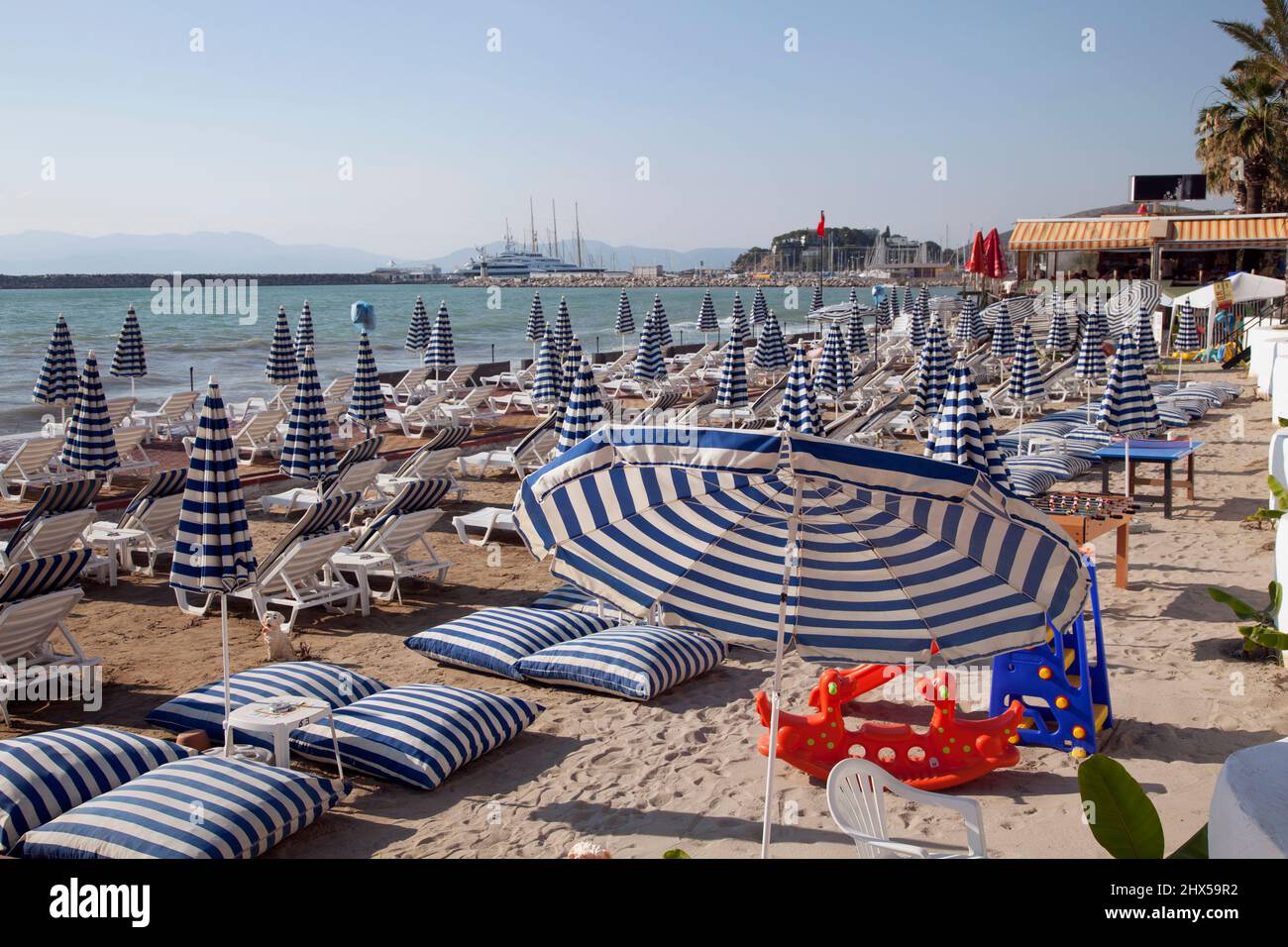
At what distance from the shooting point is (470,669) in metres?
6.91

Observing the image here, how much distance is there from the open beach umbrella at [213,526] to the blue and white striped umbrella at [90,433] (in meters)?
6.55

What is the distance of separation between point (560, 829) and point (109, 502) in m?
8.63

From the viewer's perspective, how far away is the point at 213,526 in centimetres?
592

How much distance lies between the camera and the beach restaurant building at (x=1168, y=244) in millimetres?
33688

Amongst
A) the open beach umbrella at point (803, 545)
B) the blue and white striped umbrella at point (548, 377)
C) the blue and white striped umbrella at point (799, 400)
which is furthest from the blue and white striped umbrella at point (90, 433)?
the open beach umbrella at point (803, 545)

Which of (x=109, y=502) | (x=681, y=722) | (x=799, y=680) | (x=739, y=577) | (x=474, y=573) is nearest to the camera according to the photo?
(x=739, y=577)

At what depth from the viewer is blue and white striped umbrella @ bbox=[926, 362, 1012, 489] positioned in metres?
6.57

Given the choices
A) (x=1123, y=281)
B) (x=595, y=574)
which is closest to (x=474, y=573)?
(x=595, y=574)

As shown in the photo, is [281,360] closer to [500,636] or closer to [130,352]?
[130,352]

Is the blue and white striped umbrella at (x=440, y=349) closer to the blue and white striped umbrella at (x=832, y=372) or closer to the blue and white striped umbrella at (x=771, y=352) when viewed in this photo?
the blue and white striped umbrella at (x=771, y=352)

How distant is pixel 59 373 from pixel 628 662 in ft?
38.8

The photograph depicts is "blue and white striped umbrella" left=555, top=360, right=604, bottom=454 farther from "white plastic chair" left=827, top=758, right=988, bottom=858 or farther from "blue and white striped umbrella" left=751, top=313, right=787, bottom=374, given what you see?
"blue and white striped umbrella" left=751, top=313, right=787, bottom=374

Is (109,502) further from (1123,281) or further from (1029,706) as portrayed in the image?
(1123,281)

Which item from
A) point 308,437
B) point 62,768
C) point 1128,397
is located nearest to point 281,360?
point 308,437
